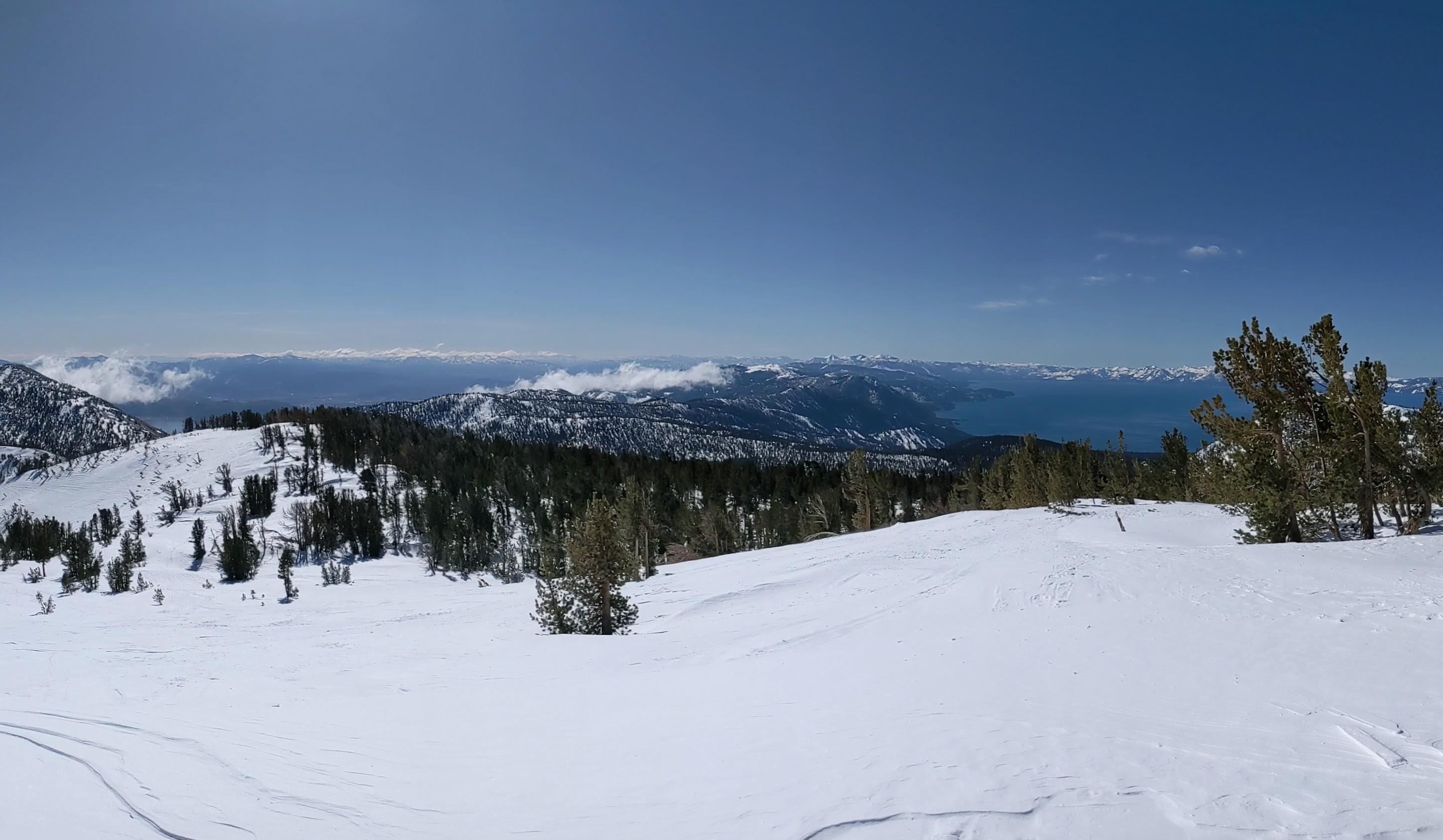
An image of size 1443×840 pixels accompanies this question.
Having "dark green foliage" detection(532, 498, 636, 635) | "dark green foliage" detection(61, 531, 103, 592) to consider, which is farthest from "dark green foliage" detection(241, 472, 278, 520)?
"dark green foliage" detection(532, 498, 636, 635)

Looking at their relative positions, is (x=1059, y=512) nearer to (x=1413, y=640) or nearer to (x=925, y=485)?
(x=1413, y=640)

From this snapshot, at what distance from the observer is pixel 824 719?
26.1 ft

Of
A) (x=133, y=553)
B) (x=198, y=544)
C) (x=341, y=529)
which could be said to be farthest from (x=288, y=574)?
(x=341, y=529)

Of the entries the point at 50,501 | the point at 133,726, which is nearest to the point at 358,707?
the point at 133,726

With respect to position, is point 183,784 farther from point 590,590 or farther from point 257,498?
point 257,498

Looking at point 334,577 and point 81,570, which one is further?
point 334,577

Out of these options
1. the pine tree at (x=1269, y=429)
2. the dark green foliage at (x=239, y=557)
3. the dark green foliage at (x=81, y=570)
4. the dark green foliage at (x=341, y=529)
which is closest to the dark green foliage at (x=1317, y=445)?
the pine tree at (x=1269, y=429)

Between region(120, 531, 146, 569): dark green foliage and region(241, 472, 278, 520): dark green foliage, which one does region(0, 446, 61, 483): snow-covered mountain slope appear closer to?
region(241, 472, 278, 520): dark green foliage

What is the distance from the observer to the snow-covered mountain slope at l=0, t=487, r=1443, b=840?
516cm

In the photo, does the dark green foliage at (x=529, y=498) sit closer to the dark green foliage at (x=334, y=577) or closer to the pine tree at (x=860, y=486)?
the pine tree at (x=860, y=486)

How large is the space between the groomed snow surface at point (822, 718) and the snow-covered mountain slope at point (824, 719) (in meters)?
0.05

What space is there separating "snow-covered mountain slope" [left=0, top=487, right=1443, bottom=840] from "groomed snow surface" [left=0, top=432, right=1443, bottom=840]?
0.15 ft

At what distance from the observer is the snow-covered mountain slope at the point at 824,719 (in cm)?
516

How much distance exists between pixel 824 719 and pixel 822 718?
6 centimetres
